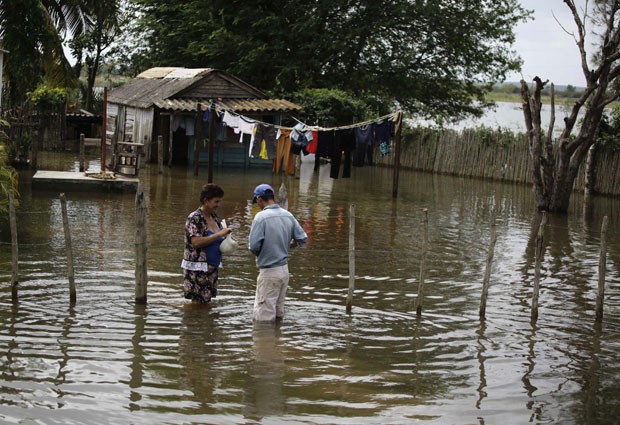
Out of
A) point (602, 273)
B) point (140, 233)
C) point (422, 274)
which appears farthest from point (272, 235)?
point (602, 273)

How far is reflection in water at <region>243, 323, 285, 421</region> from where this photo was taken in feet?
25.0

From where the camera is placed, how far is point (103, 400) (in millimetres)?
7602

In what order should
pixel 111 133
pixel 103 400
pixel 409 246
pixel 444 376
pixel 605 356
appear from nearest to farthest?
pixel 103 400 → pixel 444 376 → pixel 605 356 → pixel 409 246 → pixel 111 133

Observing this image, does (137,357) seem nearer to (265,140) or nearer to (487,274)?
(487,274)

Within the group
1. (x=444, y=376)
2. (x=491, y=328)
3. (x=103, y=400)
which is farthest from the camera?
(x=491, y=328)

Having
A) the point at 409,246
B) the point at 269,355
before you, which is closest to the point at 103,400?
the point at 269,355

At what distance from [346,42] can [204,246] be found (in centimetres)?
2580

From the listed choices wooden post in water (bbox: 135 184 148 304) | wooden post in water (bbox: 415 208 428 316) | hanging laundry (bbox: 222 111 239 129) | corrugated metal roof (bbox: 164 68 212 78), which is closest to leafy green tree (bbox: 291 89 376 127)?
corrugated metal roof (bbox: 164 68 212 78)

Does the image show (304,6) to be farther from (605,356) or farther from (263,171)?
(605,356)

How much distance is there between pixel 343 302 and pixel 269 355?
8.81 ft

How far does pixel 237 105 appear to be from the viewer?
2884cm

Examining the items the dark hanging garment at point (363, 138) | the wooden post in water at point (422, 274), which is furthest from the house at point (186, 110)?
the wooden post in water at point (422, 274)

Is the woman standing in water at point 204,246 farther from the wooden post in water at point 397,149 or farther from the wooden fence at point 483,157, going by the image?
the wooden fence at point 483,157

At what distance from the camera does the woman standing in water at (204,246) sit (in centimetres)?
997
